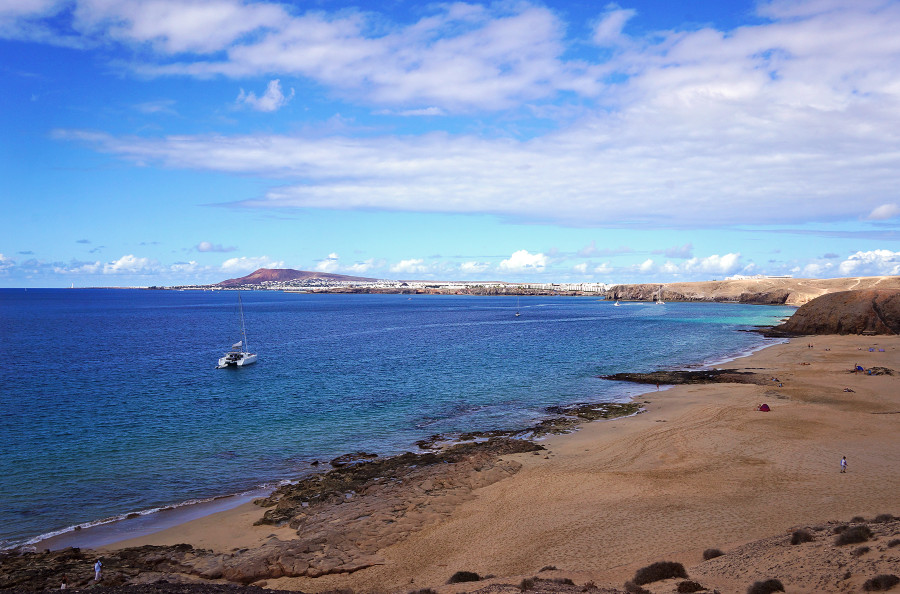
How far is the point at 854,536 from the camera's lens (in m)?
13.9

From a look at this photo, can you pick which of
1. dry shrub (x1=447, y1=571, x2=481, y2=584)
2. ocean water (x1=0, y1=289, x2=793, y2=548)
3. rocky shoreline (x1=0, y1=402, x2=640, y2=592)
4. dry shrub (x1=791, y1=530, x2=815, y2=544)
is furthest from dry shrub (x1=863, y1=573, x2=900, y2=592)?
ocean water (x1=0, y1=289, x2=793, y2=548)

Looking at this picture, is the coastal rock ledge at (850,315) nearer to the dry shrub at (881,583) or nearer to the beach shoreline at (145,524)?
the dry shrub at (881,583)

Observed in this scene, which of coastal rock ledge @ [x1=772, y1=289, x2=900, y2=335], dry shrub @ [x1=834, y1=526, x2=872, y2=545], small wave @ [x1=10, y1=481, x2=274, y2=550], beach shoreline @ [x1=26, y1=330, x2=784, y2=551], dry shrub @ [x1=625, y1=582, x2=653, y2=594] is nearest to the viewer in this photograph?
dry shrub @ [x1=625, y1=582, x2=653, y2=594]

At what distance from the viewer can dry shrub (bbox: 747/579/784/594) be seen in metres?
12.0

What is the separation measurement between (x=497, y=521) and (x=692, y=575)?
8015 millimetres

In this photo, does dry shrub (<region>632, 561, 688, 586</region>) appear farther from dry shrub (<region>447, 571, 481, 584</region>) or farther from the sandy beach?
dry shrub (<region>447, 571, 481, 584</region>)

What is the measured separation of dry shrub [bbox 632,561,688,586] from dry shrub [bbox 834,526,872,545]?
13.4 ft

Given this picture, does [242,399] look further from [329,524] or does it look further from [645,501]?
[645,501]

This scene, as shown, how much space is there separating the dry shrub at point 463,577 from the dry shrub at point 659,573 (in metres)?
4.30

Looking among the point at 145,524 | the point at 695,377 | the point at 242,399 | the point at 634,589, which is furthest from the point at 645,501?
the point at 695,377

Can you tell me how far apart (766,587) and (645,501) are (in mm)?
9655

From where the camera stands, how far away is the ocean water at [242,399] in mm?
25750

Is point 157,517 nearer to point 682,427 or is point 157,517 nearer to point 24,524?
point 24,524

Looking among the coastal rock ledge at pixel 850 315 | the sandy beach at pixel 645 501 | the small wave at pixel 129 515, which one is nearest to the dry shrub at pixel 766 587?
the sandy beach at pixel 645 501
